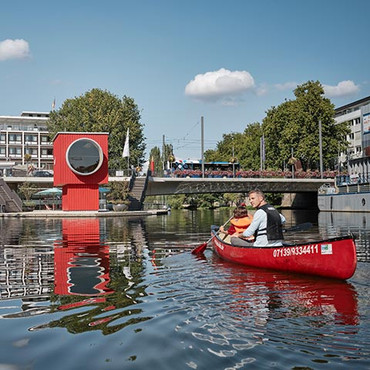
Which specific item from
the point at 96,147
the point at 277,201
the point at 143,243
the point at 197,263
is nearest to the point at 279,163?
the point at 277,201

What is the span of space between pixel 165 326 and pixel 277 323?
1302 millimetres

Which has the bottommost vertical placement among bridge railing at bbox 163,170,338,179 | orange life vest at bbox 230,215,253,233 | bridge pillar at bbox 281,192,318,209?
orange life vest at bbox 230,215,253,233

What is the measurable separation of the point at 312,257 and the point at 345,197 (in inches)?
1792

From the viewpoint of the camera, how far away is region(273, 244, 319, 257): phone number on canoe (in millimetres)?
8498

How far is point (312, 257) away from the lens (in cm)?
850

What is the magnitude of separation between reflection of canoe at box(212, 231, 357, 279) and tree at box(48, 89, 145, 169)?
60.1 meters

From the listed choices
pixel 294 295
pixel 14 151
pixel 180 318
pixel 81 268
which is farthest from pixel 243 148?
pixel 180 318

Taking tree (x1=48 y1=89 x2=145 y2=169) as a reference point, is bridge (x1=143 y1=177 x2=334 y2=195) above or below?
below

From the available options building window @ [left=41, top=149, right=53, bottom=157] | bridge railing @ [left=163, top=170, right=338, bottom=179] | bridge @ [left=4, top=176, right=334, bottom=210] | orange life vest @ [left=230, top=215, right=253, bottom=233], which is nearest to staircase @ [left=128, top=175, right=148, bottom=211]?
bridge @ [left=4, top=176, right=334, bottom=210]

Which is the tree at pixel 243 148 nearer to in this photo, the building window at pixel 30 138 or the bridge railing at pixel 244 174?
the bridge railing at pixel 244 174

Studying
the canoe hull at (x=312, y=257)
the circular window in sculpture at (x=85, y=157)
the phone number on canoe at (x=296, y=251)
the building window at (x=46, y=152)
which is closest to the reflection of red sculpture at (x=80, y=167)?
the circular window in sculpture at (x=85, y=157)

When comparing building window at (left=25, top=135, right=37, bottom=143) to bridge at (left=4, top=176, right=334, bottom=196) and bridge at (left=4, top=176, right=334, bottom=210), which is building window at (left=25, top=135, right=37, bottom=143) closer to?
bridge at (left=4, top=176, right=334, bottom=210)

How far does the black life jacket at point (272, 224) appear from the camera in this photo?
9461mm

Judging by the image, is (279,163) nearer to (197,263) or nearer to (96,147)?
(96,147)
